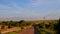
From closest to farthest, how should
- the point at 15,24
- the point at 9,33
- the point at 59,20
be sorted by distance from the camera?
the point at 9,33 < the point at 59,20 < the point at 15,24

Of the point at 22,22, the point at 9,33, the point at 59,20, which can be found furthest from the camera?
the point at 22,22

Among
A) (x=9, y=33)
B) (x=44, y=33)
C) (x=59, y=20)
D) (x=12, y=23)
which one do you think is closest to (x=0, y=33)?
(x=9, y=33)

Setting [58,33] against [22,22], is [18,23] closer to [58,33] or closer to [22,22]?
[22,22]

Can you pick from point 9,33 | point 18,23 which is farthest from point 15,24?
point 9,33

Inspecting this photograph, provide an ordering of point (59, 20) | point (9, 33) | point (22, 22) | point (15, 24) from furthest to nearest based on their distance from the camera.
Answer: point (22, 22), point (15, 24), point (59, 20), point (9, 33)

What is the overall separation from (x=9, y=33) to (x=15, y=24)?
6752 mm

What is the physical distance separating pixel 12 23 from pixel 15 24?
0.80 meters

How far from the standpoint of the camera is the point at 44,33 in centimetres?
1841

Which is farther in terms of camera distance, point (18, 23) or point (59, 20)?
point (18, 23)

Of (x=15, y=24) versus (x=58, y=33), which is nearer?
(x=58, y=33)

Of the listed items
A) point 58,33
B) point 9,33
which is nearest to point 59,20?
point 58,33

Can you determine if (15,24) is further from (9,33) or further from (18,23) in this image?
(9,33)

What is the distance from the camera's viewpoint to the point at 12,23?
25.9 meters

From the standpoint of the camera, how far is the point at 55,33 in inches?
730
